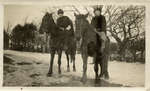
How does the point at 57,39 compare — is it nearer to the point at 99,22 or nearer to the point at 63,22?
the point at 63,22

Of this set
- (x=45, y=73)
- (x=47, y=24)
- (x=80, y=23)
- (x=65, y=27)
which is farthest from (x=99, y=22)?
(x=45, y=73)

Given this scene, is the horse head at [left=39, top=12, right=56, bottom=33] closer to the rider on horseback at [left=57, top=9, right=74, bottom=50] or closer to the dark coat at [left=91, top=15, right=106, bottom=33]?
the rider on horseback at [left=57, top=9, right=74, bottom=50]

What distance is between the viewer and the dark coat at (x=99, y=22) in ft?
5.11

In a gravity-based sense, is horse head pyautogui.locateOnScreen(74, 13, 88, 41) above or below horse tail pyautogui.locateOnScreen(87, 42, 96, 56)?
above

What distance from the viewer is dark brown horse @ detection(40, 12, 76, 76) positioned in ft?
5.09

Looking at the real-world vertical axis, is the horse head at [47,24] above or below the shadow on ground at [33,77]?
above

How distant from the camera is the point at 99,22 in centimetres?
156

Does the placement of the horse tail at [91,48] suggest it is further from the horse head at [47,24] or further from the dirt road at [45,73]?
the horse head at [47,24]

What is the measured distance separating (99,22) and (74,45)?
23 centimetres

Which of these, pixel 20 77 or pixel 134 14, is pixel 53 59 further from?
pixel 134 14

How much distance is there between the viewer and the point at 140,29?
5.13ft

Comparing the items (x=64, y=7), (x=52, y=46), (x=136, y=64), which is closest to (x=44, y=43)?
(x=52, y=46)

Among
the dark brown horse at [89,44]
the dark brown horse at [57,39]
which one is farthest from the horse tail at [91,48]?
the dark brown horse at [57,39]

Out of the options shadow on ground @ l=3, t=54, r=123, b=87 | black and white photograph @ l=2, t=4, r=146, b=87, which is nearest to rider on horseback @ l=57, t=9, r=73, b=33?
black and white photograph @ l=2, t=4, r=146, b=87
